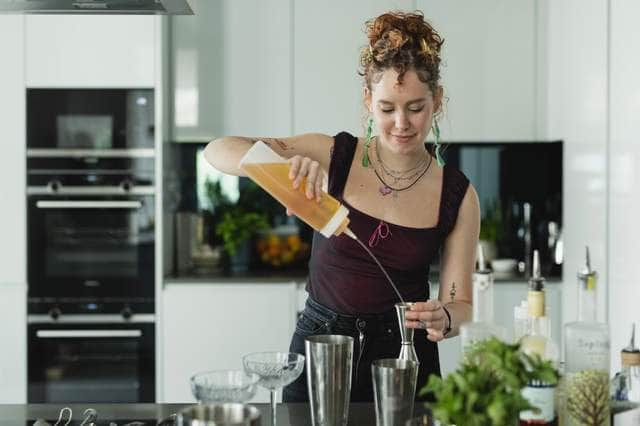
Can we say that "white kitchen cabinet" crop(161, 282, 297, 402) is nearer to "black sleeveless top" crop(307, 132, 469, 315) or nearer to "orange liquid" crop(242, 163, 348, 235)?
"black sleeveless top" crop(307, 132, 469, 315)

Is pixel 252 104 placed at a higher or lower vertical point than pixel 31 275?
higher

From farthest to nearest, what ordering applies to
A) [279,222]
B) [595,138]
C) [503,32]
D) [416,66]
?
1. [279,222]
2. [503,32]
3. [595,138]
4. [416,66]

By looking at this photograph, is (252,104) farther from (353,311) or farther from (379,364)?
(379,364)

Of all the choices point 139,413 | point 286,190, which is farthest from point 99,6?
point 139,413

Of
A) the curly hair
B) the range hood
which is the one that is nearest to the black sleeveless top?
the curly hair

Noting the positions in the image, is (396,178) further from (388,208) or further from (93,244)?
(93,244)

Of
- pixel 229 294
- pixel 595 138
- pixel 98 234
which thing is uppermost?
pixel 595 138

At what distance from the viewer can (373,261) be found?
209 cm

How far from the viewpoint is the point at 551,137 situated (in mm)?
3998

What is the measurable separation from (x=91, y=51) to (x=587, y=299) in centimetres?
296

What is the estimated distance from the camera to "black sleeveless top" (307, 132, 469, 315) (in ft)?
6.80

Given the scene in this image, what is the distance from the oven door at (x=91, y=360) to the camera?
149 inches

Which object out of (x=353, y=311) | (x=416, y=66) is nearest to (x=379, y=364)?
(x=353, y=311)

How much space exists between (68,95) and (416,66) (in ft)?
→ 7.58
